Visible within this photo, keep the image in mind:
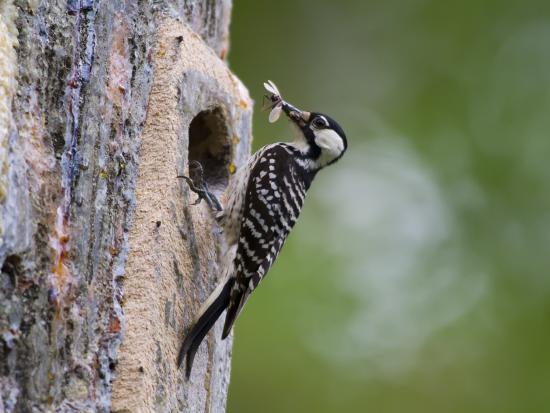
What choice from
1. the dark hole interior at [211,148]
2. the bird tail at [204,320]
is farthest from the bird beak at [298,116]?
the bird tail at [204,320]

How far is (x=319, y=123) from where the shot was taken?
15.6 ft

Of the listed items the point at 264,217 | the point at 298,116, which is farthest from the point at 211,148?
the point at 298,116

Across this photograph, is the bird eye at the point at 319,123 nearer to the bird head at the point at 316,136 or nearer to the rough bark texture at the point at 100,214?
the bird head at the point at 316,136

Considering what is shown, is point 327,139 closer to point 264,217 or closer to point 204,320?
point 264,217

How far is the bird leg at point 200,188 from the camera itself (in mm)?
3857

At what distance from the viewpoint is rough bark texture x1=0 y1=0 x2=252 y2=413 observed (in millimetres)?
2822

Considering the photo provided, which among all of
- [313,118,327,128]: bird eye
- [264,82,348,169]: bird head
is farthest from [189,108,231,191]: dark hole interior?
[313,118,327,128]: bird eye

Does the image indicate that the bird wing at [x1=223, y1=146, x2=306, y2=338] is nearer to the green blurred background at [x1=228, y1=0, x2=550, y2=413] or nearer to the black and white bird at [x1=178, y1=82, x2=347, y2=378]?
the black and white bird at [x1=178, y1=82, x2=347, y2=378]

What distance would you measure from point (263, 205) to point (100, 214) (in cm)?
106

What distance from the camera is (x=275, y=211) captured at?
416 centimetres

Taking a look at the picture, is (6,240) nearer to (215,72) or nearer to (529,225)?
(215,72)

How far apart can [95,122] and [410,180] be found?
432cm

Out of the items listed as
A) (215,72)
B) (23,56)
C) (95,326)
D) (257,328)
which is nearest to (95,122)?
(23,56)

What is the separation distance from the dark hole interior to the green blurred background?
7.02 ft
